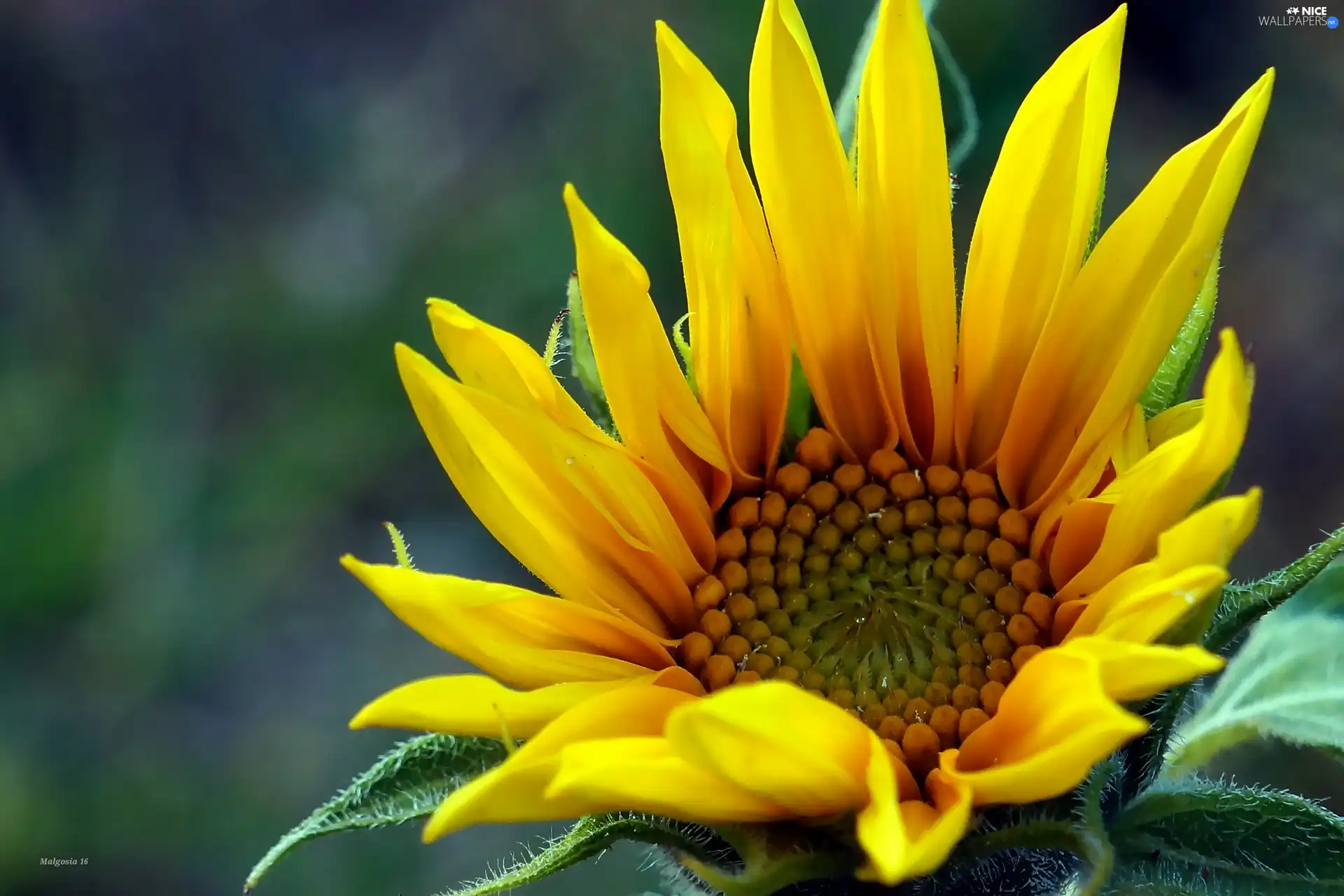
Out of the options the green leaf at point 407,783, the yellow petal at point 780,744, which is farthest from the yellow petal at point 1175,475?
the green leaf at point 407,783

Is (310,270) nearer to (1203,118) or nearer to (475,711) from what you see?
(1203,118)

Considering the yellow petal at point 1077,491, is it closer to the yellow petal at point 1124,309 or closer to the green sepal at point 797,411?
the yellow petal at point 1124,309

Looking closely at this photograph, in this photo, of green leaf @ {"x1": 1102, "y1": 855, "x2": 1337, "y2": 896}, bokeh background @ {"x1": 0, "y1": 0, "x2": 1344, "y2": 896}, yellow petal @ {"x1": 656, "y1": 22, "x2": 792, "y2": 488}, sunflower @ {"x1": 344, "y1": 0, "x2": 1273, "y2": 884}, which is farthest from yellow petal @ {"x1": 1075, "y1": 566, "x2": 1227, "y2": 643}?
bokeh background @ {"x1": 0, "y1": 0, "x2": 1344, "y2": 896}

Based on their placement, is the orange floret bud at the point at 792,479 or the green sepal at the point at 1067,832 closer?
the green sepal at the point at 1067,832

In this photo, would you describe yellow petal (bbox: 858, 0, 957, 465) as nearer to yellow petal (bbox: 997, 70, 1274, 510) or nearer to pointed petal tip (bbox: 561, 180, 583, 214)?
yellow petal (bbox: 997, 70, 1274, 510)

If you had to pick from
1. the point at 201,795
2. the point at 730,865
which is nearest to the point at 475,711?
the point at 730,865

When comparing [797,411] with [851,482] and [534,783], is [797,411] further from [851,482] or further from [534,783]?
[534,783]
